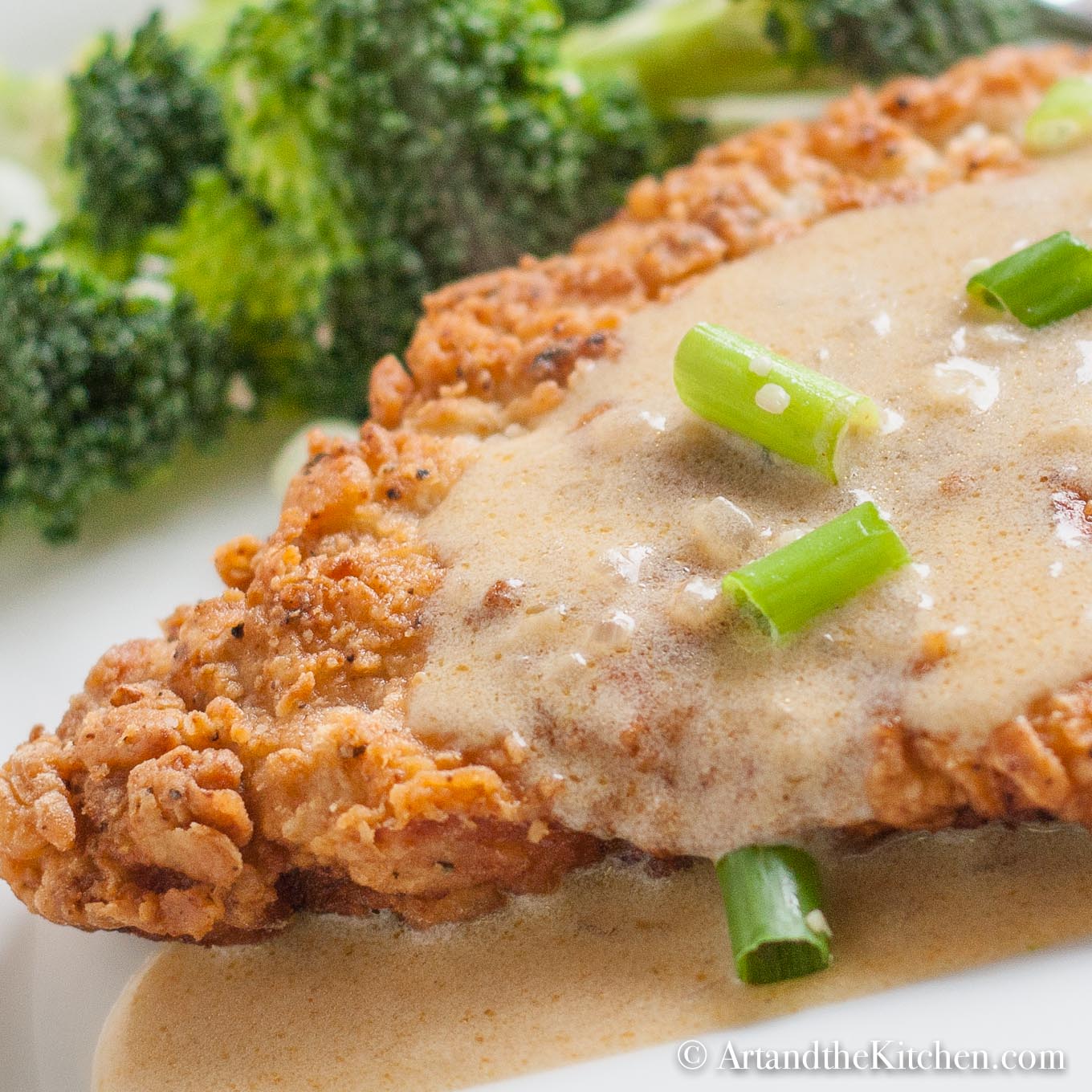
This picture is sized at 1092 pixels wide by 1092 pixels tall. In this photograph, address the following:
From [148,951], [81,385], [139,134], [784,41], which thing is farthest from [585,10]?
[148,951]

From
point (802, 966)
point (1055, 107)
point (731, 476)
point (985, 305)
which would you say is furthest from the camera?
point (1055, 107)

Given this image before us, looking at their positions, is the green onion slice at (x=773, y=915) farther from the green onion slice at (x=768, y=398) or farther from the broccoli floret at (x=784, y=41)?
the broccoli floret at (x=784, y=41)

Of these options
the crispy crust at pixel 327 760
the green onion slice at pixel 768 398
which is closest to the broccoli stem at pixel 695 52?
the crispy crust at pixel 327 760

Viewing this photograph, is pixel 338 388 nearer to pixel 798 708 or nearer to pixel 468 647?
pixel 468 647

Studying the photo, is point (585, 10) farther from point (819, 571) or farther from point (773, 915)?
point (773, 915)

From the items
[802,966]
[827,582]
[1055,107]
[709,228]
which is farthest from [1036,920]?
[1055,107]

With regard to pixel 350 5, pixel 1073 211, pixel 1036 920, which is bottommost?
pixel 1036 920
